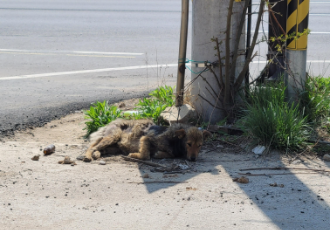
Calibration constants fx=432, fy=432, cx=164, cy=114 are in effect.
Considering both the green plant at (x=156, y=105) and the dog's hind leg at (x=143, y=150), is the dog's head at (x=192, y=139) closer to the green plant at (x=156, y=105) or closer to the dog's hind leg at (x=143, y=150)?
the dog's hind leg at (x=143, y=150)

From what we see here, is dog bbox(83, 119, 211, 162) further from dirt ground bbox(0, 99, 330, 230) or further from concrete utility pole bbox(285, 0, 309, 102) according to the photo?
concrete utility pole bbox(285, 0, 309, 102)

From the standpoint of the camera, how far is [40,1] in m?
26.1

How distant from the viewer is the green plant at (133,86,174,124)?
690cm

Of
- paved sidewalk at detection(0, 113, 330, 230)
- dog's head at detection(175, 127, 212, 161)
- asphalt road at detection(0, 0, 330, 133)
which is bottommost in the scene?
paved sidewalk at detection(0, 113, 330, 230)

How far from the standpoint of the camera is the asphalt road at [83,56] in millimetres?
8421

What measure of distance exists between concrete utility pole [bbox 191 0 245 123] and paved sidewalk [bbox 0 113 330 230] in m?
1.30

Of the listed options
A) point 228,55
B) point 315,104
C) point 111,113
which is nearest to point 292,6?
point 228,55

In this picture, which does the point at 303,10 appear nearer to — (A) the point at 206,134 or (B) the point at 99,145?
(A) the point at 206,134

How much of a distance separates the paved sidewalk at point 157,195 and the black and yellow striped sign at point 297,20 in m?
1.89

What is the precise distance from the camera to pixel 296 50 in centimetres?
644

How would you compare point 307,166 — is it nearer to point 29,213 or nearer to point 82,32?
point 29,213

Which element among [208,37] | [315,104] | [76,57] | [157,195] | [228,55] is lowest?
[157,195]

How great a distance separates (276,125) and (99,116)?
2715 millimetres

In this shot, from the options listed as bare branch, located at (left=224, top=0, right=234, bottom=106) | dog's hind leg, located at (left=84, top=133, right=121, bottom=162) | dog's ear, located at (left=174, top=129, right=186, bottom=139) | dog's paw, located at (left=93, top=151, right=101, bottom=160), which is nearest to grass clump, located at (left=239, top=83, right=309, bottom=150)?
bare branch, located at (left=224, top=0, right=234, bottom=106)
